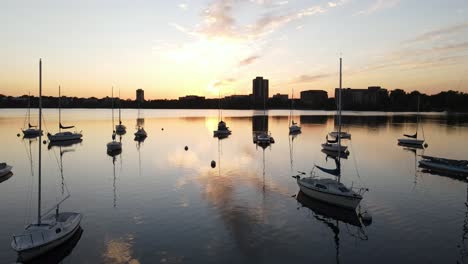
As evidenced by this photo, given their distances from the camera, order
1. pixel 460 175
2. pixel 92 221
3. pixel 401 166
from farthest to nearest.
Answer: pixel 401 166 → pixel 460 175 → pixel 92 221

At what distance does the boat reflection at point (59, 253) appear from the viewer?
21.4 meters

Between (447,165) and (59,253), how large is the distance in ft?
182

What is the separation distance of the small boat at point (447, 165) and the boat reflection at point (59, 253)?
53.5 meters

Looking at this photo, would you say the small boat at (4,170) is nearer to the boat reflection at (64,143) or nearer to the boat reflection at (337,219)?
the boat reflection at (64,143)

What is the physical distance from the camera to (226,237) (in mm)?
25172

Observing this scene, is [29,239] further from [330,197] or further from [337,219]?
[330,197]

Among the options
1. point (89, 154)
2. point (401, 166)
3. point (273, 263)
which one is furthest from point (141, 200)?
point (401, 166)

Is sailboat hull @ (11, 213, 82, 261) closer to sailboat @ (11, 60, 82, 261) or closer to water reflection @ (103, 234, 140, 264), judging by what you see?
sailboat @ (11, 60, 82, 261)

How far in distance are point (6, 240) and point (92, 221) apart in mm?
6327

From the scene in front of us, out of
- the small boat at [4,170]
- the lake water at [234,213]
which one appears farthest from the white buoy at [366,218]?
the small boat at [4,170]

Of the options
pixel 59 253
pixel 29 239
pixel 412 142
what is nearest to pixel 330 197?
pixel 59 253

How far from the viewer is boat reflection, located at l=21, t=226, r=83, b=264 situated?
70.2ft

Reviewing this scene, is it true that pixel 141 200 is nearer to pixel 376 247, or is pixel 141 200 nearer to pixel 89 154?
pixel 376 247

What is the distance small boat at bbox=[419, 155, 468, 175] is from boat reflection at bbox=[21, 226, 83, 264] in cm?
5351
